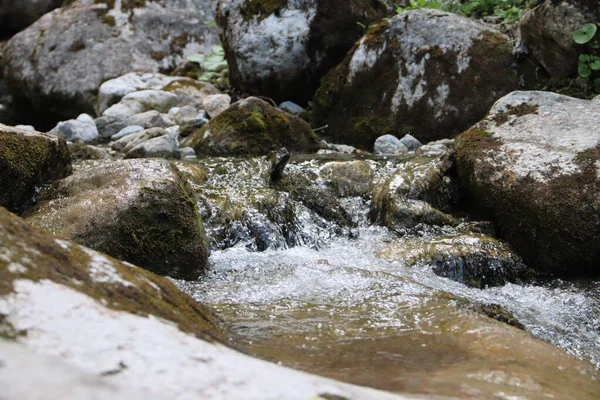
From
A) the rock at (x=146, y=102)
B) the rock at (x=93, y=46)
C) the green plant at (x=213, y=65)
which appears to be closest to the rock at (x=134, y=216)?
the rock at (x=146, y=102)

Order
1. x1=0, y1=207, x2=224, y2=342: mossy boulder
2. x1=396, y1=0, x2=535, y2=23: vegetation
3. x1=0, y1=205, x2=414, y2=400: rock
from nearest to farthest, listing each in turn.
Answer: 1. x1=0, y1=205, x2=414, y2=400: rock
2. x1=0, y1=207, x2=224, y2=342: mossy boulder
3. x1=396, y1=0, x2=535, y2=23: vegetation

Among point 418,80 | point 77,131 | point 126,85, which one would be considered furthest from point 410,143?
point 126,85

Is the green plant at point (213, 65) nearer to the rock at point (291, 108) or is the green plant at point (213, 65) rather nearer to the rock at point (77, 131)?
the rock at point (291, 108)

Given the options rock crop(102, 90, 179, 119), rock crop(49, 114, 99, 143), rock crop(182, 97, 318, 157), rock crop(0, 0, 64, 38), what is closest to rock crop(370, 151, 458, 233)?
rock crop(182, 97, 318, 157)

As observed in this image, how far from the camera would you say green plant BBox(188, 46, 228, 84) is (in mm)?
12438

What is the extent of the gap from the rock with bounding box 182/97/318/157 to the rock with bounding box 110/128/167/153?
55 centimetres

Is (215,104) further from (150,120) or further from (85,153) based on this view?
(85,153)

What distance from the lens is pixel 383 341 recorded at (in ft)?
9.15

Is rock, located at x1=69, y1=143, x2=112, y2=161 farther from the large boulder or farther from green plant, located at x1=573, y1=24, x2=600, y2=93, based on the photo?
green plant, located at x1=573, y1=24, x2=600, y2=93

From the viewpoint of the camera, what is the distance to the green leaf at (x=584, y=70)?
24.8ft

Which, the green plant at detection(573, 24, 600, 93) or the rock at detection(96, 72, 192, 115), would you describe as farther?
the rock at detection(96, 72, 192, 115)

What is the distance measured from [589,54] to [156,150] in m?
5.92

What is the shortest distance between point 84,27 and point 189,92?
373cm

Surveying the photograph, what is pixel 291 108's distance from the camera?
10195 mm
